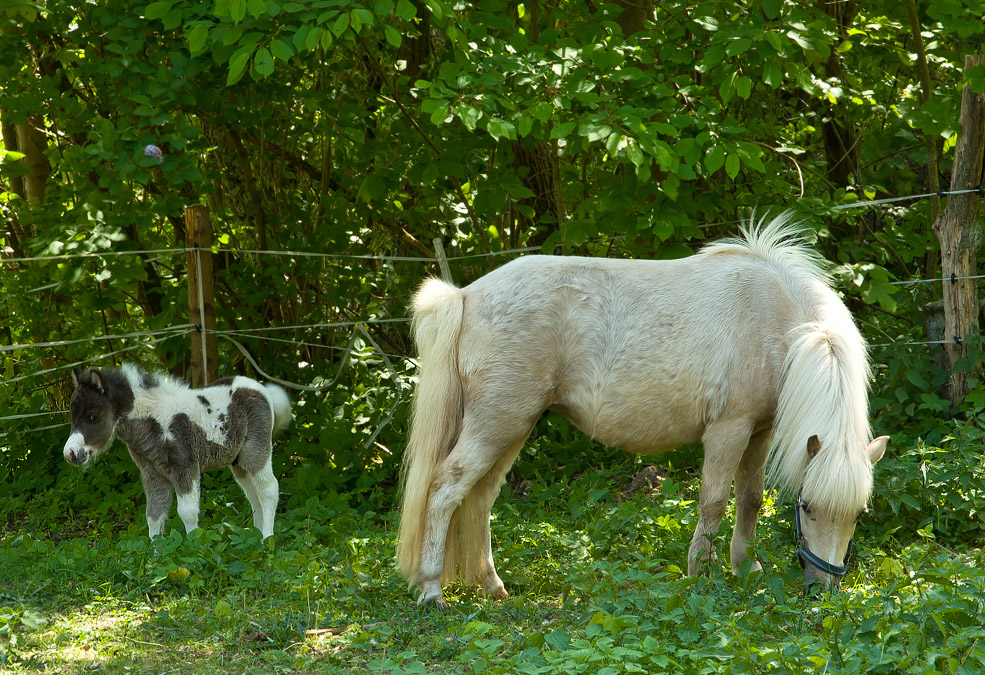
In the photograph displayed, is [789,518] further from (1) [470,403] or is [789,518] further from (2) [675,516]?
(1) [470,403]

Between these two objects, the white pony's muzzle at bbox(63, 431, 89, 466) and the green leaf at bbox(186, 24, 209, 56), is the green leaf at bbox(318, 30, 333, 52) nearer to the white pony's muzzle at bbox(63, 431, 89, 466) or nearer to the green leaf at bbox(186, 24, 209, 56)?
the green leaf at bbox(186, 24, 209, 56)

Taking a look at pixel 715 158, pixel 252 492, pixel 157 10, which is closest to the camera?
pixel 715 158

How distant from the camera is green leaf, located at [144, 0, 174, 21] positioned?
5.40 metres

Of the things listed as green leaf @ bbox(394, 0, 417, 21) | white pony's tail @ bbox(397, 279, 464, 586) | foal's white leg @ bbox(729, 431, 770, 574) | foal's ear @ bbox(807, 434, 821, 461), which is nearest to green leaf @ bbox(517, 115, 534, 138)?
green leaf @ bbox(394, 0, 417, 21)

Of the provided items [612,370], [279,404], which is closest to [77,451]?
[279,404]

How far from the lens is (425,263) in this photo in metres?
8.12

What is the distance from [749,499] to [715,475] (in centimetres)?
46

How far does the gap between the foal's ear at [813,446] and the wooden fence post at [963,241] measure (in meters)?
2.76

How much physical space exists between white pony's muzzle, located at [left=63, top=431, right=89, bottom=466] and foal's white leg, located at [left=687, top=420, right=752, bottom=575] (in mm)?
3383

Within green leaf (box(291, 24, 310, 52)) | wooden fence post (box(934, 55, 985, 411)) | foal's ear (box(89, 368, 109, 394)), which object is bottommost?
foal's ear (box(89, 368, 109, 394))

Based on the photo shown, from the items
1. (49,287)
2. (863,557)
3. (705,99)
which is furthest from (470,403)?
(49,287)

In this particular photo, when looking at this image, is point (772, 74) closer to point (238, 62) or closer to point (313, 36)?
point (313, 36)

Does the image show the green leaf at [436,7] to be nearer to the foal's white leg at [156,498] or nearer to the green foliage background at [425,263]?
the green foliage background at [425,263]

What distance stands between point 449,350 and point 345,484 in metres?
2.87
